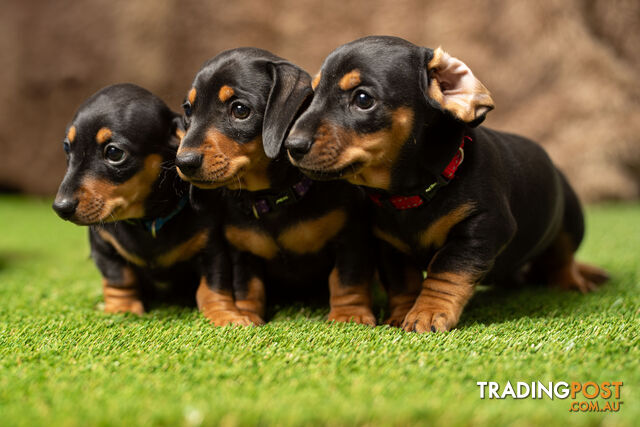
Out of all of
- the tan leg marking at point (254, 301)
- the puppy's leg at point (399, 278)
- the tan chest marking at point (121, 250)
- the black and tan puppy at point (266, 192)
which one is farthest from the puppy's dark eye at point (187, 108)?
the puppy's leg at point (399, 278)

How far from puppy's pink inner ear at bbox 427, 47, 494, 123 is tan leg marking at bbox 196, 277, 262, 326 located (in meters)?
1.18

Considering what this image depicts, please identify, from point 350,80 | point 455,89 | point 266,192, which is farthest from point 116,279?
point 455,89

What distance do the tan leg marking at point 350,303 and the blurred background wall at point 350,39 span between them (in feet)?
16.7

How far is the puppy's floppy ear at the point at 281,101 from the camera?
236 cm

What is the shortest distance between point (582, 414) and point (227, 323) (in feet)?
4.72

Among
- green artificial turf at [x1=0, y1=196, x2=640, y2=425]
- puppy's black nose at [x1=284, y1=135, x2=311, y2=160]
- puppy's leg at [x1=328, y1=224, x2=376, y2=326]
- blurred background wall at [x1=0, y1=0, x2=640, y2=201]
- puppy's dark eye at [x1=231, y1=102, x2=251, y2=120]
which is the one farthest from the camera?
blurred background wall at [x1=0, y1=0, x2=640, y2=201]

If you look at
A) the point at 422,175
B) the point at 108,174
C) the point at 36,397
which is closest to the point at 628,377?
the point at 422,175

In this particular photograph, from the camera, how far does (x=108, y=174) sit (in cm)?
254

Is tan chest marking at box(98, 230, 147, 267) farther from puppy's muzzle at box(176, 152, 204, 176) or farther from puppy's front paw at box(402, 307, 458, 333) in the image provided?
puppy's front paw at box(402, 307, 458, 333)

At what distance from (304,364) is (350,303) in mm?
752

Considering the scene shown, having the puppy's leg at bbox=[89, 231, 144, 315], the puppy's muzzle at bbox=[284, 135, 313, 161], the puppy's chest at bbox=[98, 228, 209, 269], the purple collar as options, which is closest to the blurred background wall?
the puppy's leg at bbox=[89, 231, 144, 315]

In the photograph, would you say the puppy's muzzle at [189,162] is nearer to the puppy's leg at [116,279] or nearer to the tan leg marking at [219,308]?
the tan leg marking at [219,308]

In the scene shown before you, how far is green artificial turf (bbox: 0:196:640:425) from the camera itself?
1.43 metres

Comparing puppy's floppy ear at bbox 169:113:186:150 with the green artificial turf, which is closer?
the green artificial turf
